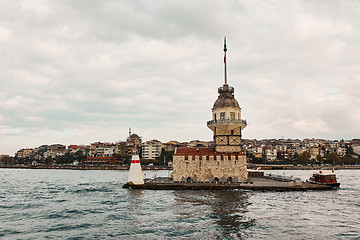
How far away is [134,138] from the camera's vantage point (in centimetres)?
18125

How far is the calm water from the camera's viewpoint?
73.8 ft

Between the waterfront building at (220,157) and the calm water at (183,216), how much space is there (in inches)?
237

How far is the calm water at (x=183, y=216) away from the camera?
73.8 feet

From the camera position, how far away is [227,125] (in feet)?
158

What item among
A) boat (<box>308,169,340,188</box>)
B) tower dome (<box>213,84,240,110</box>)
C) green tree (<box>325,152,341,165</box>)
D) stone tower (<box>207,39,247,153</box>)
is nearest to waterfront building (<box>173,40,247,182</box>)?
stone tower (<box>207,39,247,153</box>)

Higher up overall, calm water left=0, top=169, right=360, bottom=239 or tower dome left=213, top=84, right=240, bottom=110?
tower dome left=213, top=84, right=240, bottom=110

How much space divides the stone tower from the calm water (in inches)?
385

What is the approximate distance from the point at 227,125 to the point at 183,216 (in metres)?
23.1

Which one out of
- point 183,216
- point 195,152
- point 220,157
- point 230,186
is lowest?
point 183,216

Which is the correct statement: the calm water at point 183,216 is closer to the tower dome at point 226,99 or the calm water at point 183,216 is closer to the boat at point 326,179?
the boat at point 326,179

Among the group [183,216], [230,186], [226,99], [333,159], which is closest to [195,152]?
[230,186]

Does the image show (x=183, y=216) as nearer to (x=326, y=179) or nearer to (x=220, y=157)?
(x=220, y=157)

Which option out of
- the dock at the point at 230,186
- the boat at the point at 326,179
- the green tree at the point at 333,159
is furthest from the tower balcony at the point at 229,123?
the green tree at the point at 333,159

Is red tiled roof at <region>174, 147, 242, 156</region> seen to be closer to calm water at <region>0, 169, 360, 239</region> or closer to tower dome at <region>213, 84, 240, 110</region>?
tower dome at <region>213, 84, 240, 110</region>
